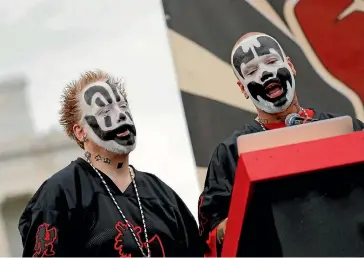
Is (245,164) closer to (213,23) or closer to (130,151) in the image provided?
(130,151)

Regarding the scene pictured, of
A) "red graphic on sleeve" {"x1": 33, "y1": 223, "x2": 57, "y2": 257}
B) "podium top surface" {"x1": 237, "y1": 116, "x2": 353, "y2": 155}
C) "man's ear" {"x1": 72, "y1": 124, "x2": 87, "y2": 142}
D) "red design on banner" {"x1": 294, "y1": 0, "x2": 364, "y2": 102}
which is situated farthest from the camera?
"red design on banner" {"x1": 294, "y1": 0, "x2": 364, "y2": 102}

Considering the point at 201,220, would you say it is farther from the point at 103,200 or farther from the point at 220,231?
the point at 103,200

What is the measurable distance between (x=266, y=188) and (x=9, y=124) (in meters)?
9.06

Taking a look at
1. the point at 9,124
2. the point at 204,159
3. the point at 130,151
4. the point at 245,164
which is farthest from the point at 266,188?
the point at 9,124

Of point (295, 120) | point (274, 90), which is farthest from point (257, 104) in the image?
point (295, 120)

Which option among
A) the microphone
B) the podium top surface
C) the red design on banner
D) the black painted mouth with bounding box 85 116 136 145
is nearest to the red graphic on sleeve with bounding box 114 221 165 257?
the black painted mouth with bounding box 85 116 136 145

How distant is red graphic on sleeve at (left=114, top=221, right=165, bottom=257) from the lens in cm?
193

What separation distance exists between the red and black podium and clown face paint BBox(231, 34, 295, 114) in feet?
2.33

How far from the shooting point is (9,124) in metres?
10.2

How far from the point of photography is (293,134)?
5.00 ft

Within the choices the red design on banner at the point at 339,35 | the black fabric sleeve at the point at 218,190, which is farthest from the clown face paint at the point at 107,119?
the red design on banner at the point at 339,35

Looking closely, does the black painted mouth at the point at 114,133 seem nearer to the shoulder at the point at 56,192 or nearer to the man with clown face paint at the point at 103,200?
the man with clown face paint at the point at 103,200

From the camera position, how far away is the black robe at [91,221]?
74.0 inches

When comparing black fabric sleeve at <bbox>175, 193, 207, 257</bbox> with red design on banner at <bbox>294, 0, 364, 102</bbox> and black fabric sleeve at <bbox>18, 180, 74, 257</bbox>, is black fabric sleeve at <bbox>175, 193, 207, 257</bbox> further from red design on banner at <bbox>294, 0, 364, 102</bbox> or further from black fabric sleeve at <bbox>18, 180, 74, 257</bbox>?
red design on banner at <bbox>294, 0, 364, 102</bbox>
